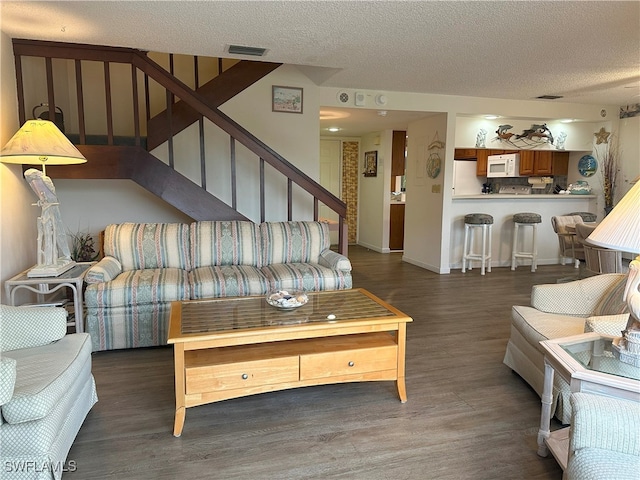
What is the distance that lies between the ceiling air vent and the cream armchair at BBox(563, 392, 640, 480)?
11.0 feet

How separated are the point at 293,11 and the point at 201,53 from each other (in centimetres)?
132

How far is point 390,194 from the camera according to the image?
7504 millimetres

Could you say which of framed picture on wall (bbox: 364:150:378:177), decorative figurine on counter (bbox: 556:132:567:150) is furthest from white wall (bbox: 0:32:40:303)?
decorative figurine on counter (bbox: 556:132:567:150)

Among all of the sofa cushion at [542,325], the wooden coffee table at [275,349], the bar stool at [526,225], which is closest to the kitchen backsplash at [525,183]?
the bar stool at [526,225]

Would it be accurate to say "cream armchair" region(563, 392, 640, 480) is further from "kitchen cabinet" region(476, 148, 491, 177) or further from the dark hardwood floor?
"kitchen cabinet" region(476, 148, 491, 177)

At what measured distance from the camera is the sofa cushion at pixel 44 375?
5.04 feet

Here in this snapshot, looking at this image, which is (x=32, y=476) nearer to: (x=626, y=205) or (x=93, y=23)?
(x=626, y=205)

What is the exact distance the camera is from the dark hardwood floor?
1849mm

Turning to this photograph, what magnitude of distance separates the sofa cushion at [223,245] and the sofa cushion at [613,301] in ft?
8.40

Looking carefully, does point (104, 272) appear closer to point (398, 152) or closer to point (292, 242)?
point (292, 242)

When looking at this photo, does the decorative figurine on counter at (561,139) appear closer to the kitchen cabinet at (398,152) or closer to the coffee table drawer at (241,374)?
the kitchen cabinet at (398,152)

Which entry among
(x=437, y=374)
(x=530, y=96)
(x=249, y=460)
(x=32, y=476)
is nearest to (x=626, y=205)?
(x=437, y=374)

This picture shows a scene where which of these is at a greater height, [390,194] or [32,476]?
[390,194]

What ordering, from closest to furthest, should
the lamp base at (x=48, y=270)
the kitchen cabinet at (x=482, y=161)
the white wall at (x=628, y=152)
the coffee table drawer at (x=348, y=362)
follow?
the coffee table drawer at (x=348, y=362) → the lamp base at (x=48, y=270) → the white wall at (x=628, y=152) → the kitchen cabinet at (x=482, y=161)
